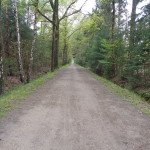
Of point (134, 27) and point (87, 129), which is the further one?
point (134, 27)

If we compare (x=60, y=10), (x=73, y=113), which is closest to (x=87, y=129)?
(x=73, y=113)

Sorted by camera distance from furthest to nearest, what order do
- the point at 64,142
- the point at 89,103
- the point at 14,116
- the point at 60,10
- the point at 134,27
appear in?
the point at 60,10
the point at 134,27
the point at 89,103
the point at 14,116
the point at 64,142

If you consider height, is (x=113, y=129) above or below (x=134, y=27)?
below

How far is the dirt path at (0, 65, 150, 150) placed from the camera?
2998mm

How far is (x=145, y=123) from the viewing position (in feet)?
13.7

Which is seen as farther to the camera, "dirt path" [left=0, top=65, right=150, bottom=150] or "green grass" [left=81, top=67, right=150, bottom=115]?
"green grass" [left=81, top=67, right=150, bottom=115]

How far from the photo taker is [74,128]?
12.1 feet

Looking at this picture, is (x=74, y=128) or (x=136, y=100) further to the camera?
(x=136, y=100)

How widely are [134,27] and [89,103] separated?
8.38 meters

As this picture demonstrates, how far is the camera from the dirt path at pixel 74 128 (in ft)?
9.84

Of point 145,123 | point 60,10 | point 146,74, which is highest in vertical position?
point 60,10

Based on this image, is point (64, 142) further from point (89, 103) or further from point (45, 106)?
point (89, 103)

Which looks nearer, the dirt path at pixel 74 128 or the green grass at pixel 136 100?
the dirt path at pixel 74 128

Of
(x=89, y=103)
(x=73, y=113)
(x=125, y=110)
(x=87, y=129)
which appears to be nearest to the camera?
(x=87, y=129)
